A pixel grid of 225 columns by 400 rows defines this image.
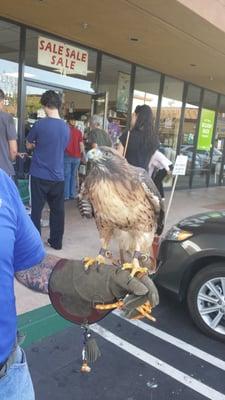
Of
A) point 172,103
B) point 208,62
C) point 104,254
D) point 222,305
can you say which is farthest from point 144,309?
point 172,103

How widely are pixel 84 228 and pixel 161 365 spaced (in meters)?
3.78

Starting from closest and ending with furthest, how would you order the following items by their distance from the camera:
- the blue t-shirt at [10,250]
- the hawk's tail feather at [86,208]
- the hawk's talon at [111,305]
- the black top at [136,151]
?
the blue t-shirt at [10,250] < the hawk's talon at [111,305] < the hawk's tail feather at [86,208] < the black top at [136,151]

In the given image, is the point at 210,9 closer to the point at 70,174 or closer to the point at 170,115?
the point at 70,174

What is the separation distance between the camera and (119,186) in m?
1.88

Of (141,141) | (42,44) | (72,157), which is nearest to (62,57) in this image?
(42,44)

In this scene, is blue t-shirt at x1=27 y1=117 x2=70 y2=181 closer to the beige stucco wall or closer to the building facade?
the beige stucco wall

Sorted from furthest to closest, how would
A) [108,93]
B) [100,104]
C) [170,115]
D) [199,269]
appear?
[170,115] < [108,93] < [100,104] < [199,269]

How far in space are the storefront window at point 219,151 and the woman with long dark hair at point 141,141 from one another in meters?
10.5

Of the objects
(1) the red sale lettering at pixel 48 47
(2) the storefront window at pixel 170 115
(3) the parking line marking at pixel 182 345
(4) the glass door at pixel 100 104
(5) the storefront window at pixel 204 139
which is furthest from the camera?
(5) the storefront window at pixel 204 139

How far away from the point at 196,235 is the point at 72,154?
16.3ft

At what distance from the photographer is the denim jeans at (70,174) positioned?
846cm

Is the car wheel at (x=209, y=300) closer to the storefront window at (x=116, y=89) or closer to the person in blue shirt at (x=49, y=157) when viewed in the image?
the person in blue shirt at (x=49, y=157)

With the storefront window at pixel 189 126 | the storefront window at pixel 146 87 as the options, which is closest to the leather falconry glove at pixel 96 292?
the storefront window at pixel 146 87

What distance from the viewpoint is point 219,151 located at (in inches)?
572
